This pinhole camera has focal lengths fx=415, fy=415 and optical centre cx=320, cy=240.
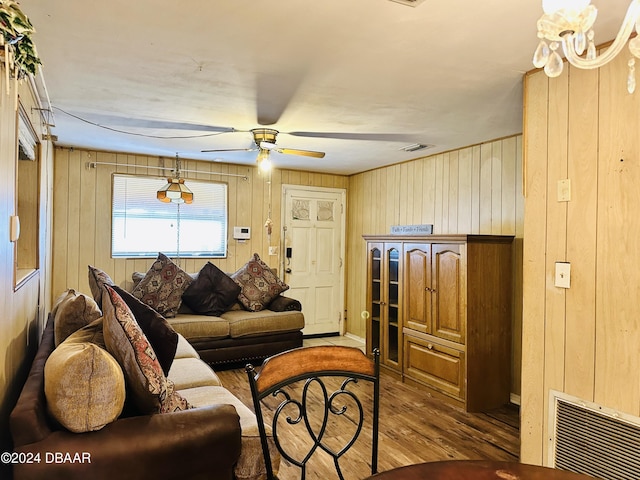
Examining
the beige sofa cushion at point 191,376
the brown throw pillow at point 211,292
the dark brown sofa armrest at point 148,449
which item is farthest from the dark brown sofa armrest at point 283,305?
the dark brown sofa armrest at point 148,449

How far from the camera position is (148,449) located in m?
1.50

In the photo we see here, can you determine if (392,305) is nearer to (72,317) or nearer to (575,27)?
(72,317)

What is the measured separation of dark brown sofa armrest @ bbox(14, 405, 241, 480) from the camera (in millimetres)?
1382

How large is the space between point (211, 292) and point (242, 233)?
1.06 m

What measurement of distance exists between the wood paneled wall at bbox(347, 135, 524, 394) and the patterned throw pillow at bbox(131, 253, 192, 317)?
2.53 m

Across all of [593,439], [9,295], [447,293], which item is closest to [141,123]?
[9,295]

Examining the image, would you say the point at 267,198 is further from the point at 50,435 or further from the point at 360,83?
the point at 50,435

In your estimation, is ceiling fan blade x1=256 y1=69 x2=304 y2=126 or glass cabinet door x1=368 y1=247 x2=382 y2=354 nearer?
ceiling fan blade x1=256 y1=69 x2=304 y2=126

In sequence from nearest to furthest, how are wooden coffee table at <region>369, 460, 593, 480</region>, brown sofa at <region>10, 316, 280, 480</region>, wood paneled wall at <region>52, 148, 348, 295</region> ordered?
wooden coffee table at <region>369, 460, 593, 480</region> → brown sofa at <region>10, 316, 280, 480</region> → wood paneled wall at <region>52, 148, 348, 295</region>

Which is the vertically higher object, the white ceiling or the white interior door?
the white ceiling

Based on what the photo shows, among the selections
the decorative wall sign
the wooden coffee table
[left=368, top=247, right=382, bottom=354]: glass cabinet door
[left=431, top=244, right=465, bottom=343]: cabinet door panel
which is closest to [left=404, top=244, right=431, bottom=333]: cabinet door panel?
[left=431, top=244, right=465, bottom=343]: cabinet door panel

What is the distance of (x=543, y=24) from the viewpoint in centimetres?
117

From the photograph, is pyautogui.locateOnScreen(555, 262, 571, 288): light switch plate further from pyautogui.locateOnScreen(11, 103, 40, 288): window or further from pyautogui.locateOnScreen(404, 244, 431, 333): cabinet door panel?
pyautogui.locateOnScreen(11, 103, 40, 288): window

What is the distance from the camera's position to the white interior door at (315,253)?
19.4ft
